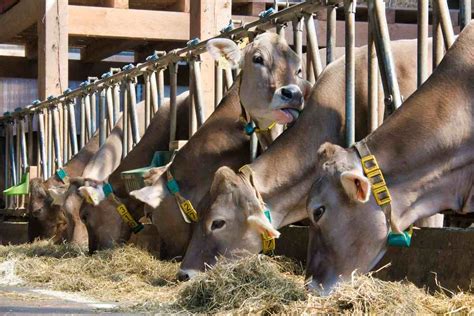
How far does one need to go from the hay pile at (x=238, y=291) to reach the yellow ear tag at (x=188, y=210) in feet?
1.43

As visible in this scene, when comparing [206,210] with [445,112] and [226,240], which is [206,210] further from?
[445,112]

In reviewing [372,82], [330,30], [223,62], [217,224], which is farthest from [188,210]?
[372,82]

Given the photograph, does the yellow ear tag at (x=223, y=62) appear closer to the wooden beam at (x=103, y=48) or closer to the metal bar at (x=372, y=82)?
the metal bar at (x=372, y=82)

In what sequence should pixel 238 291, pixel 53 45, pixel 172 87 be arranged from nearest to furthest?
pixel 238 291, pixel 172 87, pixel 53 45

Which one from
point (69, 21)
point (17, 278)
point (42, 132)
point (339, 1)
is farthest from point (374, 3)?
point (42, 132)

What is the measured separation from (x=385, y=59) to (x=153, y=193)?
9.98 feet

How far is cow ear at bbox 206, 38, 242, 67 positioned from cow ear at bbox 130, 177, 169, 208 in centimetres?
123

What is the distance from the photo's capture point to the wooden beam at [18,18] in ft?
51.7

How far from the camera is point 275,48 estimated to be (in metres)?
9.52

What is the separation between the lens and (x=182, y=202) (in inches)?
393

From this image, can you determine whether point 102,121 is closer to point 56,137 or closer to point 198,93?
point 56,137

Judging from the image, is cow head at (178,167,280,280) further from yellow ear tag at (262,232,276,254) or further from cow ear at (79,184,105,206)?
cow ear at (79,184,105,206)

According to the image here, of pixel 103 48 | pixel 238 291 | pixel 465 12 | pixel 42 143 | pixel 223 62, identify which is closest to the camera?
pixel 238 291

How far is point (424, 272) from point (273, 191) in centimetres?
171
